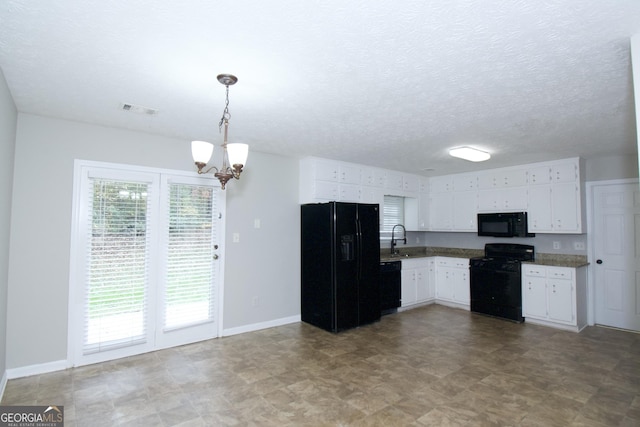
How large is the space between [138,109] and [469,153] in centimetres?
383

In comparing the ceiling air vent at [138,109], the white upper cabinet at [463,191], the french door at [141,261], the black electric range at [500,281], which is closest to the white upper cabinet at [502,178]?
the white upper cabinet at [463,191]

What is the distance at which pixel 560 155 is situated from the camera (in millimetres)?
4516

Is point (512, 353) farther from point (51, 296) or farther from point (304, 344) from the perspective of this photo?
point (51, 296)

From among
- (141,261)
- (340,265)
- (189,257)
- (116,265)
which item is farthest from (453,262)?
(116,265)

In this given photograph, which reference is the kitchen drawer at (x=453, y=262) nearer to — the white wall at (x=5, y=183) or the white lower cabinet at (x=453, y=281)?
the white lower cabinet at (x=453, y=281)

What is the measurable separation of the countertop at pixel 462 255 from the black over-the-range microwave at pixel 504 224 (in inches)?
17.8

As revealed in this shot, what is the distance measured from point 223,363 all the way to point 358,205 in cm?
262

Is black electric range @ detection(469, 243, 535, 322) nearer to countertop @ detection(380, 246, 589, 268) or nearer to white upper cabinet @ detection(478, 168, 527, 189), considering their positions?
countertop @ detection(380, 246, 589, 268)

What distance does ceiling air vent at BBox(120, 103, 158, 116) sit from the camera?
2859mm

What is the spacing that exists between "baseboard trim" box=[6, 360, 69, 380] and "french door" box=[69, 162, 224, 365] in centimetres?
13

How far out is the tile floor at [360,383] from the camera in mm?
2400

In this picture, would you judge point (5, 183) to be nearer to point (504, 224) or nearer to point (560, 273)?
point (504, 224)

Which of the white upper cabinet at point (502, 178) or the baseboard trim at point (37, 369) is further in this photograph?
the white upper cabinet at point (502, 178)

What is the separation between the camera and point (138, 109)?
9.62ft
